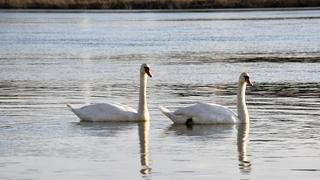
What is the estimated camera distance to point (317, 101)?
18.1 m

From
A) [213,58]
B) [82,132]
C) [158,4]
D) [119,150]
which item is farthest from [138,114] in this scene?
[158,4]

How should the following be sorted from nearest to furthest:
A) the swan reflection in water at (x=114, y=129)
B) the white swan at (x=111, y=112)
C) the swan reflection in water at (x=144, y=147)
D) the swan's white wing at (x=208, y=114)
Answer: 1. the swan reflection in water at (x=144, y=147)
2. the swan reflection in water at (x=114, y=129)
3. the swan's white wing at (x=208, y=114)
4. the white swan at (x=111, y=112)

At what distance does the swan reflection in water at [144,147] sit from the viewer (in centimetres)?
1130

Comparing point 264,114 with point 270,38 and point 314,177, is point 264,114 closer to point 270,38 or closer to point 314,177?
point 314,177

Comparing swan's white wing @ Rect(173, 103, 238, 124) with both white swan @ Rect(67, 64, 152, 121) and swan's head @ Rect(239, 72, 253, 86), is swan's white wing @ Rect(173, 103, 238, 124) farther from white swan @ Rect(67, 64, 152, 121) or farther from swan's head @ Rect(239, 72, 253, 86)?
swan's head @ Rect(239, 72, 253, 86)

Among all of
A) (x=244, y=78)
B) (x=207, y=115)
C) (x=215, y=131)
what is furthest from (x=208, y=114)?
(x=244, y=78)

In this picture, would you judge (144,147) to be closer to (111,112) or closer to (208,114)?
(208,114)

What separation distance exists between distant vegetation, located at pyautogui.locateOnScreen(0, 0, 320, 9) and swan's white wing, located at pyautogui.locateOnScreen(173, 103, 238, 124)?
192ft

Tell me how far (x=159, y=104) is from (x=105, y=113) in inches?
97.8

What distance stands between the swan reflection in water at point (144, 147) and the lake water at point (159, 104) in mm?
14

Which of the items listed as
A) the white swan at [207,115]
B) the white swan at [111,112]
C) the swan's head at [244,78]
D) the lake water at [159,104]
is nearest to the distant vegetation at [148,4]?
the lake water at [159,104]

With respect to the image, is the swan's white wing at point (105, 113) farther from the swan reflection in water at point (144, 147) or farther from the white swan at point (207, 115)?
the white swan at point (207, 115)

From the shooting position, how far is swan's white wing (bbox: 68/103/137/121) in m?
15.5

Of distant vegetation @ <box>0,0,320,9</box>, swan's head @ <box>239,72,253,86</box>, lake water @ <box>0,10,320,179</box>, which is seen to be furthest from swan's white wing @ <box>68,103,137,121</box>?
distant vegetation @ <box>0,0,320,9</box>
